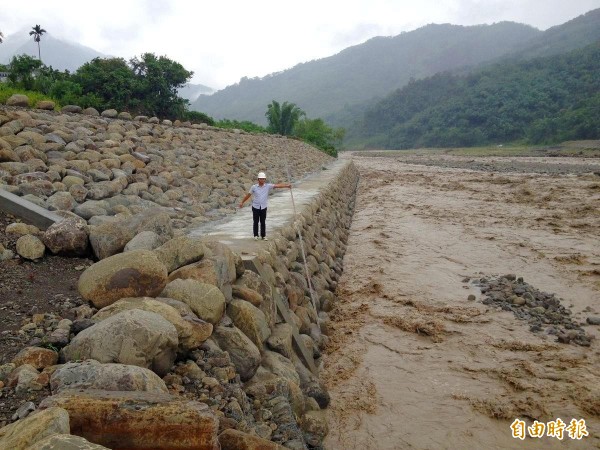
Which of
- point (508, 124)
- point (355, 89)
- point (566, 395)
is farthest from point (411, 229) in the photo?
point (355, 89)

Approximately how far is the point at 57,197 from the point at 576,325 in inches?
282

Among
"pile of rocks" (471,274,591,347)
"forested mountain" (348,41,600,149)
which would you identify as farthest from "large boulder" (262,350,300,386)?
"forested mountain" (348,41,600,149)

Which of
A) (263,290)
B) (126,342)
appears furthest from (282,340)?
(126,342)

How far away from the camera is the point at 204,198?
365 inches

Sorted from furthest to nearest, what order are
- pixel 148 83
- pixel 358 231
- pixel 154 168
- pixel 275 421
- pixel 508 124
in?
pixel 508 124 → pixel 148 83 → pixel 358 231 → pixel 154 168 → pixel 275 421

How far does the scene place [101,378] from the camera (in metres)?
2.38

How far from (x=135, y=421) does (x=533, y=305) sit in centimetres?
668

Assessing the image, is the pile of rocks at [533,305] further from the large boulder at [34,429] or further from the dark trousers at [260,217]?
the large boulder at [34,429]

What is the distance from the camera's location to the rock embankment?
2125mm

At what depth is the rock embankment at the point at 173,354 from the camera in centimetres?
212

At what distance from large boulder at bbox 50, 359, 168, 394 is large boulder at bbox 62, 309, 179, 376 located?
0.46ft

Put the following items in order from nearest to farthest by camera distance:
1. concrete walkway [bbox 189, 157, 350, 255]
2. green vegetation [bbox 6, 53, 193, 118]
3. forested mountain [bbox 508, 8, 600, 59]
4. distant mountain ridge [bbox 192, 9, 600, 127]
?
concrete walkway [bbox 189, 157, 350, 255] < green vegetation [bbox 6, 53, 193, 118] < forested mountain [bbox 508, 8, 600, 59] < distant mountain ridge [bbox 192, 9, 600, 127]

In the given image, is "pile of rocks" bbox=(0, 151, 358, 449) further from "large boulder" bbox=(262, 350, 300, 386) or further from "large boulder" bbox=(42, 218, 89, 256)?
"large boulder" bbox=(42, 218, 89, 256)

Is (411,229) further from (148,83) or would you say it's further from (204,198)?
(148,83)
